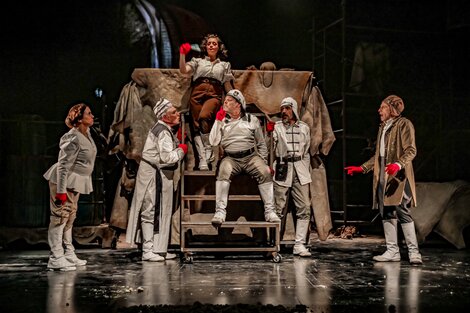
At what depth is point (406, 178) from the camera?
17.8ft

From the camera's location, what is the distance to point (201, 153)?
19.8 ft

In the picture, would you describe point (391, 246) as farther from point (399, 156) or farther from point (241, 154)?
point (241, 154)

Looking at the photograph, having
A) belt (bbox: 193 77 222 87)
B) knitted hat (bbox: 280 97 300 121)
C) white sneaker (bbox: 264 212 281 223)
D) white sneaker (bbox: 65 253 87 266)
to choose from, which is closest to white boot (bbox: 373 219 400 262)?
white sneaker (bbox: 264 212 281 223)

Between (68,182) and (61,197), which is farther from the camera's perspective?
(68,182)

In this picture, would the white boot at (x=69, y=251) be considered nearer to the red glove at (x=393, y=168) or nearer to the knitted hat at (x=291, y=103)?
the knitted hat at (x=291, y=103)

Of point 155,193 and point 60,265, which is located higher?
point 155,193

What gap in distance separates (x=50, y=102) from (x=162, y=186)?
2580 mm

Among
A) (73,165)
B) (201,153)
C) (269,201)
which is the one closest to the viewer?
(73,165)

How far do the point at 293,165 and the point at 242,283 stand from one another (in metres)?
1.98

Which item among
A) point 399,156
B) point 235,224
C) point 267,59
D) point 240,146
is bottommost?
point 235,224

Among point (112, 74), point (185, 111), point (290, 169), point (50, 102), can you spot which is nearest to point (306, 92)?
point (290, 169)

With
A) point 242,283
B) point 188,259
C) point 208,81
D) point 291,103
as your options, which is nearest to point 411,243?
point 291,103

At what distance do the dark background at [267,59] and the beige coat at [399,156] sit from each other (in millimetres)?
2576

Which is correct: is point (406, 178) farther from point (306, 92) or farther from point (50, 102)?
point (50, 102)
